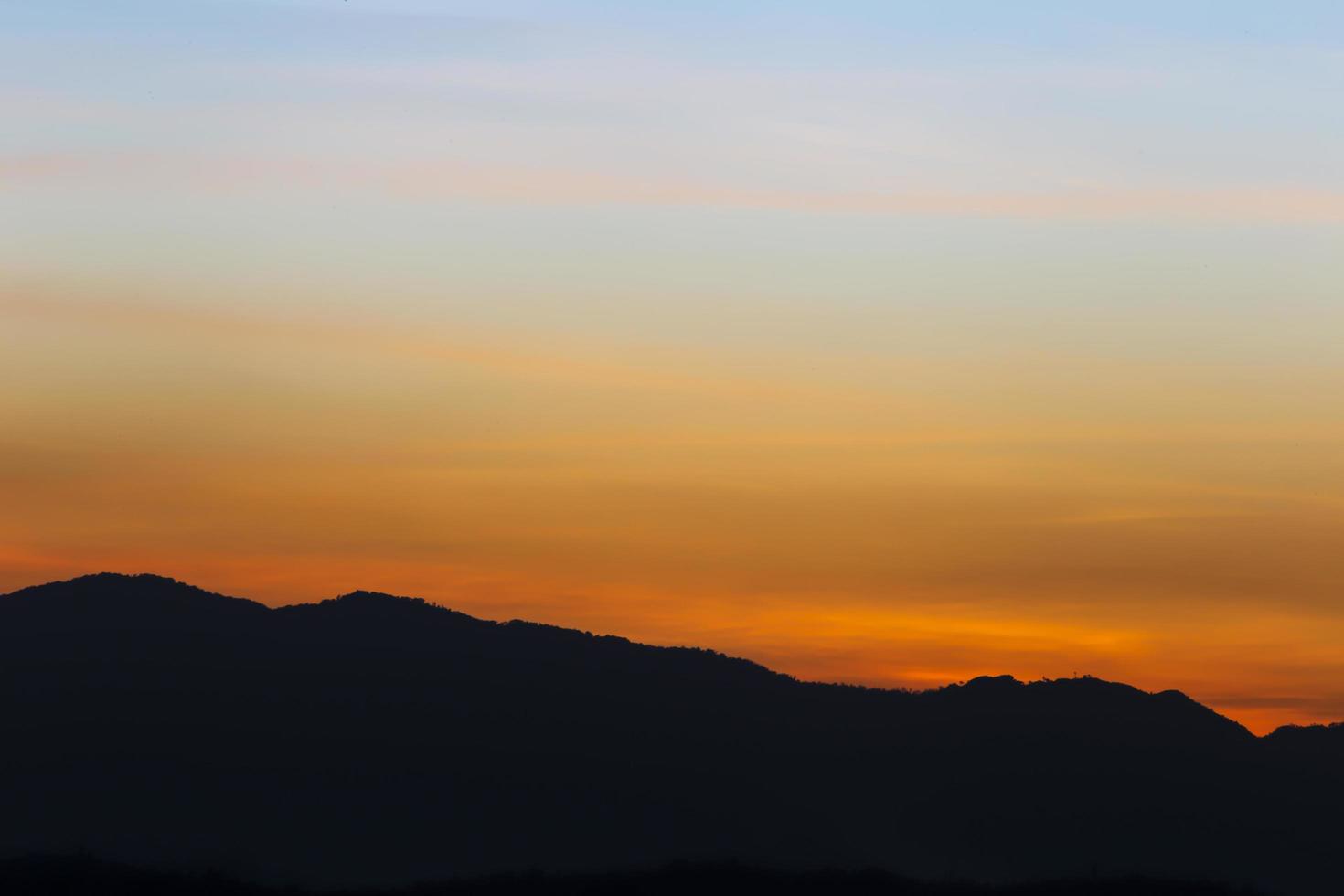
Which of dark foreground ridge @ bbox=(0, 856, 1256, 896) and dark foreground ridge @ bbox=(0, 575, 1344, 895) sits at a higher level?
dark foreground ridge @ bbox=(0, 575, 1344, 895)

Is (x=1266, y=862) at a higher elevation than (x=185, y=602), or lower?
lower

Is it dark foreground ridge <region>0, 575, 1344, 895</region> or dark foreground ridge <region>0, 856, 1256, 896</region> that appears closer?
dark foreground ridge <region>0, 856, 1256, 896</region>

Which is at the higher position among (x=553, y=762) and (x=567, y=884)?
(x=553, y=762)

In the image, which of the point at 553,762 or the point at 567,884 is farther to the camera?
the point at 553,762

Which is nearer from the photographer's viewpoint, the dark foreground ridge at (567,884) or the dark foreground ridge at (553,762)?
the dark foreground ridge at (567,884)

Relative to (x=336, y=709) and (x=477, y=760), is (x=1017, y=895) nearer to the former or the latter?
(x=477, y=760)

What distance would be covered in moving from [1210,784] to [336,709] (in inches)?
3417

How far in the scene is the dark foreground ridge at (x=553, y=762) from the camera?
130250 mm

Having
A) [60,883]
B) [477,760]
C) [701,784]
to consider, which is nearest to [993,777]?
[701,784]

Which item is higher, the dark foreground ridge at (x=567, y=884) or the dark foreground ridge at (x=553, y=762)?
the dark foreground ridge at (x=553, y=762)

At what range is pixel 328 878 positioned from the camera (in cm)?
11712

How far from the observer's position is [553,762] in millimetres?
155625

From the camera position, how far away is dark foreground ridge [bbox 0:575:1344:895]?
130 meters

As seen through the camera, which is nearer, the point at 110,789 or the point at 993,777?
the point at 110,789
